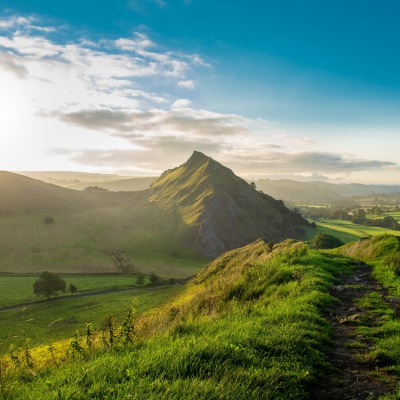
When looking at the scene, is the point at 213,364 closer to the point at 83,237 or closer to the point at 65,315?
the point at 65,315

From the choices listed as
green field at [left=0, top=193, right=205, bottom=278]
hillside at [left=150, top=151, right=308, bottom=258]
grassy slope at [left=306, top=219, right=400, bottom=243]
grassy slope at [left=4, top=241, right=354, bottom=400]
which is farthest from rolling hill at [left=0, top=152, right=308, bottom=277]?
grassy slope at [left=4, top=241, right=354, bottom=400]

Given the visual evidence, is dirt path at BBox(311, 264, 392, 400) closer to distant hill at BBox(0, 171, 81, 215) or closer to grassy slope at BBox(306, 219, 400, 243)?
grassy slope at BBox(306, 219, 400, 243)

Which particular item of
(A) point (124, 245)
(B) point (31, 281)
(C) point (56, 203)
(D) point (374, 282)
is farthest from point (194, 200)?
(D) point (374, 282)

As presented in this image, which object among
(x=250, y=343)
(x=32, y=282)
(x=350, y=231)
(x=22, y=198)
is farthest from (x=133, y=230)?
(x=250, y=343)

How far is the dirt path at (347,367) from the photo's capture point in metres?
6.85

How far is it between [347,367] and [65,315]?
198 feet

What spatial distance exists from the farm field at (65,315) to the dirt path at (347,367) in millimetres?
34843

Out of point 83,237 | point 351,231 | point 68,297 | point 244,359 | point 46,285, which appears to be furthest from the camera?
point 351,231

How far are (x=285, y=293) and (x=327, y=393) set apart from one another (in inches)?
292

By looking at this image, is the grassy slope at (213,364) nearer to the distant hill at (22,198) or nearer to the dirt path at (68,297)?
the dirt path at (68,297)

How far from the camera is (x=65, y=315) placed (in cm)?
5812

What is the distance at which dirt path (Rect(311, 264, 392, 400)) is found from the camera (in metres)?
6.85

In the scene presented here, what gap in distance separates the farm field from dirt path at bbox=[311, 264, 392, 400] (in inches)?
1372

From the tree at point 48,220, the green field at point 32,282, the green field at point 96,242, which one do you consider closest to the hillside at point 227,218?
the green field at point 96,242
